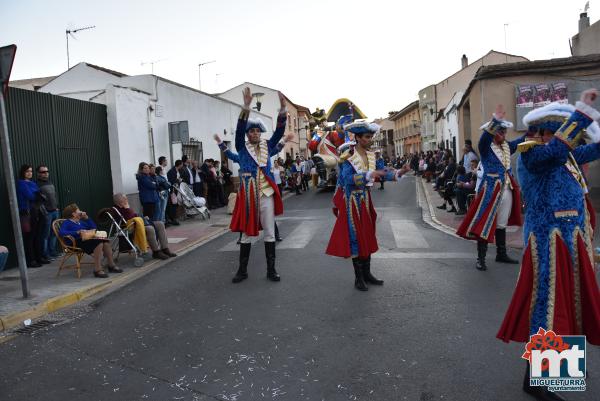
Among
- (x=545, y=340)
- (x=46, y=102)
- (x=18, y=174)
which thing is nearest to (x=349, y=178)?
(x=545, y=340)

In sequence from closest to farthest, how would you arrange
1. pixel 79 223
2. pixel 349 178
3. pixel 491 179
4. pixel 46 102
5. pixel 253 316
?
pixel 253 316
pixel 349 178
pixel 491 179
pixel 79 223
pixel 46 102

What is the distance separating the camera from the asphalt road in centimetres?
362

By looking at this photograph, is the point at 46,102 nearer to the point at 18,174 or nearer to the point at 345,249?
the point at 18,174

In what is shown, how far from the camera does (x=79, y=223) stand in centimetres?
786

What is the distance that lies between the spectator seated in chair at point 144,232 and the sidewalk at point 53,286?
20cm

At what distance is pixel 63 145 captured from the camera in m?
10.7

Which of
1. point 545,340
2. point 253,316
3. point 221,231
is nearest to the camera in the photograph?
point 545,340

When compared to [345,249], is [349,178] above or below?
above

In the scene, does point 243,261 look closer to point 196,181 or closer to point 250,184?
point 250,184

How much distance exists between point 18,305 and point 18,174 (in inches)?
145

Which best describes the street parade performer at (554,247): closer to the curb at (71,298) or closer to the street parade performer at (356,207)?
the street parade performer at (356,207)
